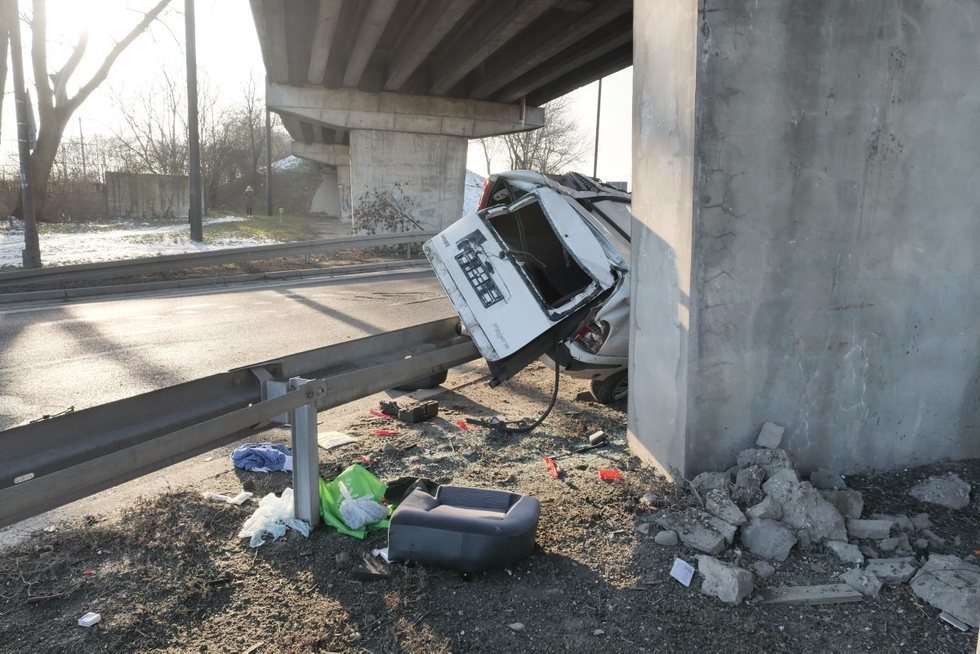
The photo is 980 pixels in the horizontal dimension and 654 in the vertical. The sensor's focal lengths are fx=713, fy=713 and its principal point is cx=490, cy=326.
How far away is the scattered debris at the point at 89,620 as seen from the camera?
9.96 ft

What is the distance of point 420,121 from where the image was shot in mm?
23156

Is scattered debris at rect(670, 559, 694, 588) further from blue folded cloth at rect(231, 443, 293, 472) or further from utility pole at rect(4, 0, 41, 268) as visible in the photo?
utility pole at rect(4, 0, 41, 268)

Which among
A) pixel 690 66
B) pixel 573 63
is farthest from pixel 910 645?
pixel 573 63

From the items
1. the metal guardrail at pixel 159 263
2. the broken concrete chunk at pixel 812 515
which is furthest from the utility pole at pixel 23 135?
the broken concrete chunk at pixel 812 515

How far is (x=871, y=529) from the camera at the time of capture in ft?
12.4

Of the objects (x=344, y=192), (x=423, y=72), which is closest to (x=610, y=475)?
(x=423, y=72)

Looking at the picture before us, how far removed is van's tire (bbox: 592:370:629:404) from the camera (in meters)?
6.57

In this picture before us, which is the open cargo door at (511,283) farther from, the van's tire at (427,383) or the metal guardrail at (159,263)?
the metal guardrail at (159,263)

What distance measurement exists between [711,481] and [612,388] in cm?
248

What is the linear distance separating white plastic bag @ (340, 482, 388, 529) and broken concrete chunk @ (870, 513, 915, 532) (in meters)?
2.76

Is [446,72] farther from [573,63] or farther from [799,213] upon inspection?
[799,213]

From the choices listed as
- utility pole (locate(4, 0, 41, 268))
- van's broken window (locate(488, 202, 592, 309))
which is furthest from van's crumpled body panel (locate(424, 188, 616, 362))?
utility pole (locate(4, 0, 41, 268))

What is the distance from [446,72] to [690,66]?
57.4 feet

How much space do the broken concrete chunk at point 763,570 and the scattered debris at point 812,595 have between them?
0.34 feet
